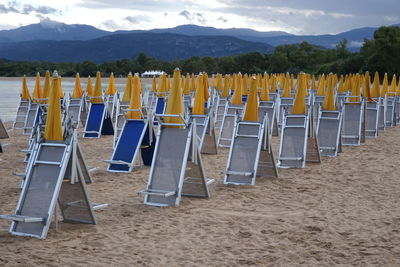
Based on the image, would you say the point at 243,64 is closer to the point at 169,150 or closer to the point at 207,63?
the point at 207,63

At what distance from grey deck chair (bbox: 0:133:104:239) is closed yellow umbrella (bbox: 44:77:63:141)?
0.09m

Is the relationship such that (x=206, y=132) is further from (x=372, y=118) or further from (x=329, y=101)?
(x=372, y=118)

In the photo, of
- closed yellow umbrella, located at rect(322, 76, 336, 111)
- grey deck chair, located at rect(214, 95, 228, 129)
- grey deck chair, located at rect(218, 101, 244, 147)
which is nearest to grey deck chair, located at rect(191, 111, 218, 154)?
grey deck chair, located at rect(218, 101, 244, 147)

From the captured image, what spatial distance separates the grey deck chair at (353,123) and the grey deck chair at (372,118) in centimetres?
126

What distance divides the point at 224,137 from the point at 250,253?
6.73 meters

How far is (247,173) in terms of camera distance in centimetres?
746

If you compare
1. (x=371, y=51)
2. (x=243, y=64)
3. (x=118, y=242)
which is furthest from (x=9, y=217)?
(x=243, y=64)

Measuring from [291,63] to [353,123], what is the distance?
51311 mm

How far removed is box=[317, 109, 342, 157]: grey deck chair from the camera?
Answer: 1020 centimetres

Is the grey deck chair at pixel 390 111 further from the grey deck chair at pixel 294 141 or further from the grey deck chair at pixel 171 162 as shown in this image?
the grey deck chair at pixel 171 162

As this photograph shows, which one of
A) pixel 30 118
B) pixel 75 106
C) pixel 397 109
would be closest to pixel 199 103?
pixel 75 106

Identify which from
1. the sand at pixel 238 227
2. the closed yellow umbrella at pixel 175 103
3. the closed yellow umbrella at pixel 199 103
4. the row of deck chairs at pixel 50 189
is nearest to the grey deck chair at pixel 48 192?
the row of deck chairs at pixel 50 189

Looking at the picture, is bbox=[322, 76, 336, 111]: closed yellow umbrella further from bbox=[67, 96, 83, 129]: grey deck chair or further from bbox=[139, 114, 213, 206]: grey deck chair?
bbox=[67, 96, 83, 129]: grey deck chair

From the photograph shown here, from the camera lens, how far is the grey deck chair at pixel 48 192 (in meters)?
5.06
